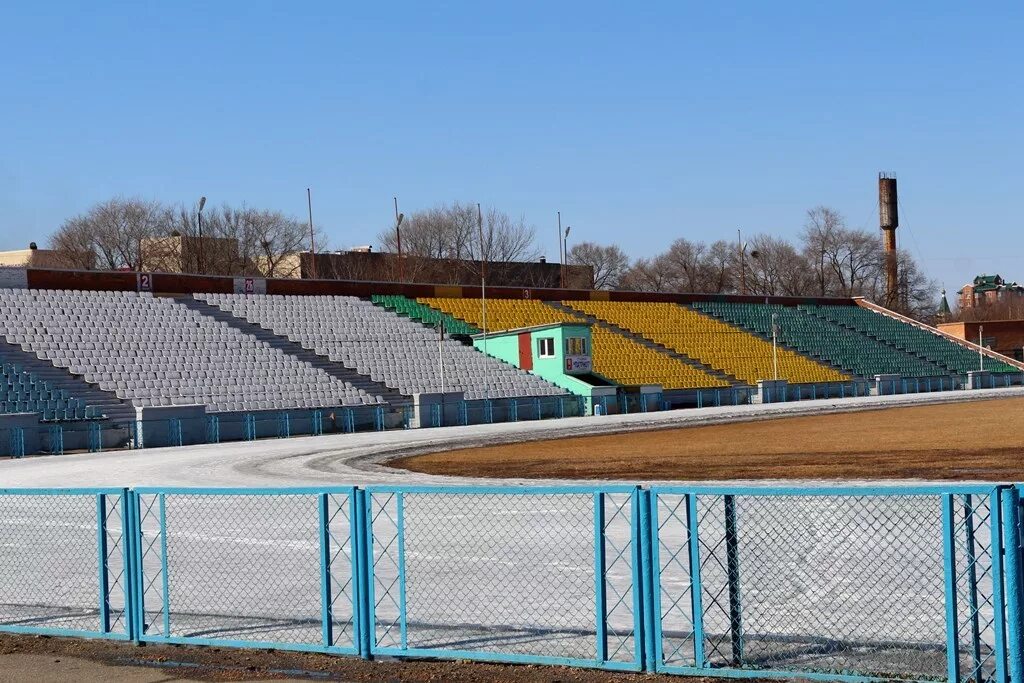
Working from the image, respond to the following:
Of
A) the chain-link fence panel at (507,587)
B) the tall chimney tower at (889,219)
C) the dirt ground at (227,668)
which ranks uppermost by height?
the tall chimney tower at (889,219)

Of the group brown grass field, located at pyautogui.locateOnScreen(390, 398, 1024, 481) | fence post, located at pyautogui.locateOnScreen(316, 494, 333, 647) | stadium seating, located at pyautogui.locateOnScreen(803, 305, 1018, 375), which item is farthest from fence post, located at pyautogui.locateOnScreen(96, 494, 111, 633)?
stadium seating, located at pyautogui.locateOnScreen(803, 305, 1018, 375)

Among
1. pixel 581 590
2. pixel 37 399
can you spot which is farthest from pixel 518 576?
pixel 37 399

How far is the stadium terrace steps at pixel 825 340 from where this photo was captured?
72812 mm

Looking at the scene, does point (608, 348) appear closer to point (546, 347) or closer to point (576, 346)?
point (576, 346)

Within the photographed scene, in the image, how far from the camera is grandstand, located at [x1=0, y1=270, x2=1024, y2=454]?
42.8m

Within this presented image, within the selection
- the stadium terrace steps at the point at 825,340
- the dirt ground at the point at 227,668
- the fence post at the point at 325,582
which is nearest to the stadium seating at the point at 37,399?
the dirt ground at the point at 227,668

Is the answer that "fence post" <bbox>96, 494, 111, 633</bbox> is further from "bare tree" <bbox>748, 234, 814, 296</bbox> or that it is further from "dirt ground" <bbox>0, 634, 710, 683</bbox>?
"bare tree" <bbox>748, 234, 814, 296</bbox>

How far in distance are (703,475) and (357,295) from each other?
139 feet

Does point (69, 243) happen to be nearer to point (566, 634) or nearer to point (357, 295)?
point (357, 295)

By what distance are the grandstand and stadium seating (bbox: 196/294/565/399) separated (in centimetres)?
11

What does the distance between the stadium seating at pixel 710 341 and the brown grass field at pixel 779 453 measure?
23782mm

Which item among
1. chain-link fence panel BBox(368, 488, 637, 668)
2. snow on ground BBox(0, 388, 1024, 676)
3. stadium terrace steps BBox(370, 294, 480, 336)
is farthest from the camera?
stadium terrace steps BBox(370, 294, 480, 336)

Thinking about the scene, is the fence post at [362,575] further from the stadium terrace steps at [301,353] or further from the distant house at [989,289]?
the distant house at [989,289]

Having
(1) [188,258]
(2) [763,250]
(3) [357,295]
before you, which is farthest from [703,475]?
(2) [763,250]
